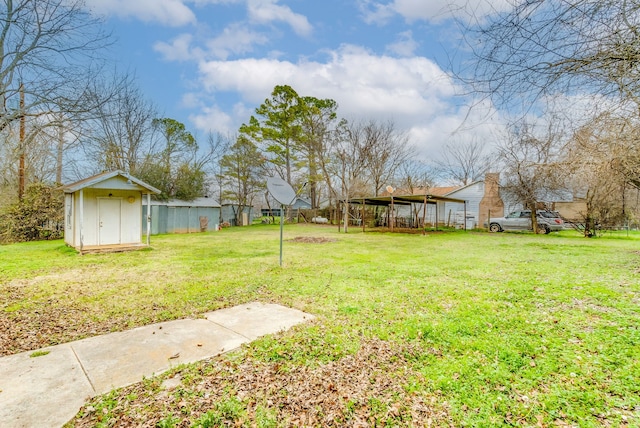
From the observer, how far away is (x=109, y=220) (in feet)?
33.8

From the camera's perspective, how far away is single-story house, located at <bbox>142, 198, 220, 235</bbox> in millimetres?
17719

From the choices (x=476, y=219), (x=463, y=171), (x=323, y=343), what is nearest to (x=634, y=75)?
(x=323, y=343)

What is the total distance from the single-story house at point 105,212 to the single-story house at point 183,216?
6.85 m

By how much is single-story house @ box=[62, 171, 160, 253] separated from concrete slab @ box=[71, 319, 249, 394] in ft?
25.6

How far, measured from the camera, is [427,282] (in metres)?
5.49

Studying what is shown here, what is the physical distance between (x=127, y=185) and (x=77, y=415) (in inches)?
387

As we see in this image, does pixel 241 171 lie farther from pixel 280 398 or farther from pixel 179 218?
pixel 280 398

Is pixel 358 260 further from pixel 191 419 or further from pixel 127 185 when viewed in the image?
pixel 127 185

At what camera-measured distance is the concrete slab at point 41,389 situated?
1.87 metres

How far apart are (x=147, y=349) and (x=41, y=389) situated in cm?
77

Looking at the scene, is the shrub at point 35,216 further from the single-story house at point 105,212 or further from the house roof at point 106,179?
the house roof at point 106,179

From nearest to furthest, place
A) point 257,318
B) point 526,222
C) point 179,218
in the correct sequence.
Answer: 1. point 257,318
2. point 526,222
3. point 179,218

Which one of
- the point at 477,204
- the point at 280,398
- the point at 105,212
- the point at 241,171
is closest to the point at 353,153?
the point at 241,171

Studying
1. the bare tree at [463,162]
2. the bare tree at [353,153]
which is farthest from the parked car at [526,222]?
the bare tree at [463,162]
